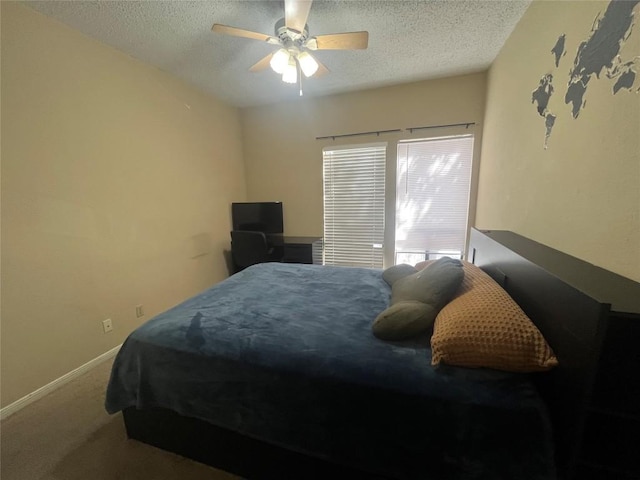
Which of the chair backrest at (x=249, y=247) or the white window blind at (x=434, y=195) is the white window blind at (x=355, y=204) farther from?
the chair backrest at (x=249, y=247)

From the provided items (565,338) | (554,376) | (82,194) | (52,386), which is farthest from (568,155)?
(52,386)

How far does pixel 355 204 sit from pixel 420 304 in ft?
8.45

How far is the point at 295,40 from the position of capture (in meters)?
1.92

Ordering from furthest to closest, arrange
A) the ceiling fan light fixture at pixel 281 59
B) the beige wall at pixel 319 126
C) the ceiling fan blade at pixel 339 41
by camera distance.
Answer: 1. the beige wall at pixel 319 126
2. the ceiling fan light fixture at pixel 281 59
3. the ceiling fan blade at pixel 339 41

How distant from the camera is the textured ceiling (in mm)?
1854

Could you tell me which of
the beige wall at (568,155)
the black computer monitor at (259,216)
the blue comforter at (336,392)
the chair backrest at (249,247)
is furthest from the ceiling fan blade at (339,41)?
the black computer monitor at (259,216)

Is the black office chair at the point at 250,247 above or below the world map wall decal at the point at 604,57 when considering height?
below

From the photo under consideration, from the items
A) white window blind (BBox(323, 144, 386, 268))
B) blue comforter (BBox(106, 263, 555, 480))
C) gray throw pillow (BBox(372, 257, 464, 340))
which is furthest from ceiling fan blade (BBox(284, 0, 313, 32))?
white window blind (BBox(323, 144, 386, 268))

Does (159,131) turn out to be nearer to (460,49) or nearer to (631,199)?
(460,49)

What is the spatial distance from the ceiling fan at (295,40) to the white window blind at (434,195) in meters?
1.77

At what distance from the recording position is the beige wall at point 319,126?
3098mm

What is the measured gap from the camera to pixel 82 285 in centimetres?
216

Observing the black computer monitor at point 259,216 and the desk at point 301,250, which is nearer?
the desk at point 301,250

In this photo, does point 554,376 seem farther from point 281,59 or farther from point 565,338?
point 281,59
